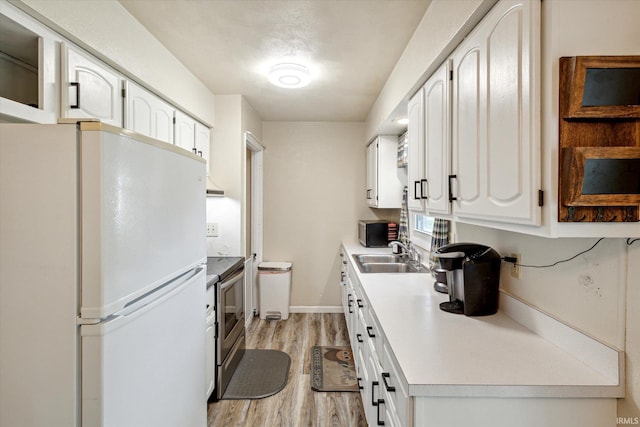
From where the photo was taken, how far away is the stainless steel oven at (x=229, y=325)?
89.8 inches

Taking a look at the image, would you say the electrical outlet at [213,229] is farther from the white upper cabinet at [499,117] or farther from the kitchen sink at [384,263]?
the white upper cabinet at [499,117]

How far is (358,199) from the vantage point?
414 cm

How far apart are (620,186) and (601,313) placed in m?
0.45

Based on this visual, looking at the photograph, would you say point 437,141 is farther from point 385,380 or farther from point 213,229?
point 213,229

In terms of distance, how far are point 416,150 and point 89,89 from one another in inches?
68.1

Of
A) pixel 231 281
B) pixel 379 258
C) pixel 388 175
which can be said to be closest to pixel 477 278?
pixel 379 258

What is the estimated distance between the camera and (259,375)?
2621mm

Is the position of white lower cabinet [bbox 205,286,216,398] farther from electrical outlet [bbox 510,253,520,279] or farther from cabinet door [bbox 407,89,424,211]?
electrical outlet [bbox 510,253,520,279]

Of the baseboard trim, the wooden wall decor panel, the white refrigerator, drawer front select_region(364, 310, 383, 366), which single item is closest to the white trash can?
the baseboard trim

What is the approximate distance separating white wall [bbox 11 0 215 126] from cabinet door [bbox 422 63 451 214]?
165cm

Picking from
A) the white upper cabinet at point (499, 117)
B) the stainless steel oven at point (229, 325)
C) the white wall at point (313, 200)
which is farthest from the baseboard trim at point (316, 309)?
the white upper cabinet at point (499, 117)

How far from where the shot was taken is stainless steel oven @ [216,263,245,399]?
7.48 feet

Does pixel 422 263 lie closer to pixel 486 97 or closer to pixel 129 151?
pixel 486 97

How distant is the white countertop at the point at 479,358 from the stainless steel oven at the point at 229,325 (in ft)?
3.92
